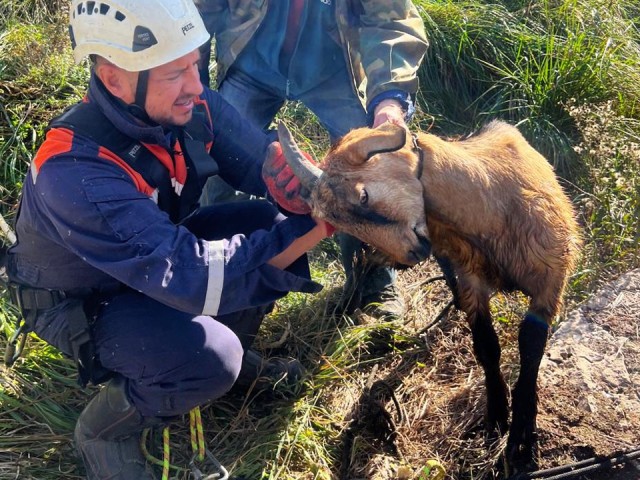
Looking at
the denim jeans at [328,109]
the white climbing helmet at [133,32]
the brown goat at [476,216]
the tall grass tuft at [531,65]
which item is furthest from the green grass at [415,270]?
the white climbing helmet at [133,32]

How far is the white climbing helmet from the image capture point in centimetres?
295

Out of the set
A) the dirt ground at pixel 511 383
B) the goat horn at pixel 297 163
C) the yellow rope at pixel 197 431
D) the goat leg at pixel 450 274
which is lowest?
the dirt ground at pixel 511 383

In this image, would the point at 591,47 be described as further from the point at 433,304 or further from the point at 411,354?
the point at 411,354

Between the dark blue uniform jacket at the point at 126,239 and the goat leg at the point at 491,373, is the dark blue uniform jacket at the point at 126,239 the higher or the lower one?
the higher one

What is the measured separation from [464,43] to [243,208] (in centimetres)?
326

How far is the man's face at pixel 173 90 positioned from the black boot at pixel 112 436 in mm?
1203

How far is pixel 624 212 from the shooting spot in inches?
201

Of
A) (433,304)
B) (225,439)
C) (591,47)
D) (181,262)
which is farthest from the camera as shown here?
(591,47)

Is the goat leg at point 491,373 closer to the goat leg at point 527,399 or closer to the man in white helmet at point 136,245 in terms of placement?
the goat leg at point 527,399

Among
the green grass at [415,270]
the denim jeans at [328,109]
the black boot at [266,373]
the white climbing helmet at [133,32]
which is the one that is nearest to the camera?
the white climbing helmet at [133,32]

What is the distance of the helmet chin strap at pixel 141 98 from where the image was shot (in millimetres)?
3041

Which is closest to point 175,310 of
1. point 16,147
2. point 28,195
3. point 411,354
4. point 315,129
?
point 28,195

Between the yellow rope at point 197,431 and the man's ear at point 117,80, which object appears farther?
the yellow rope at point 197,431

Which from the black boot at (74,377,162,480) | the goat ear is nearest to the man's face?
the goat ear
